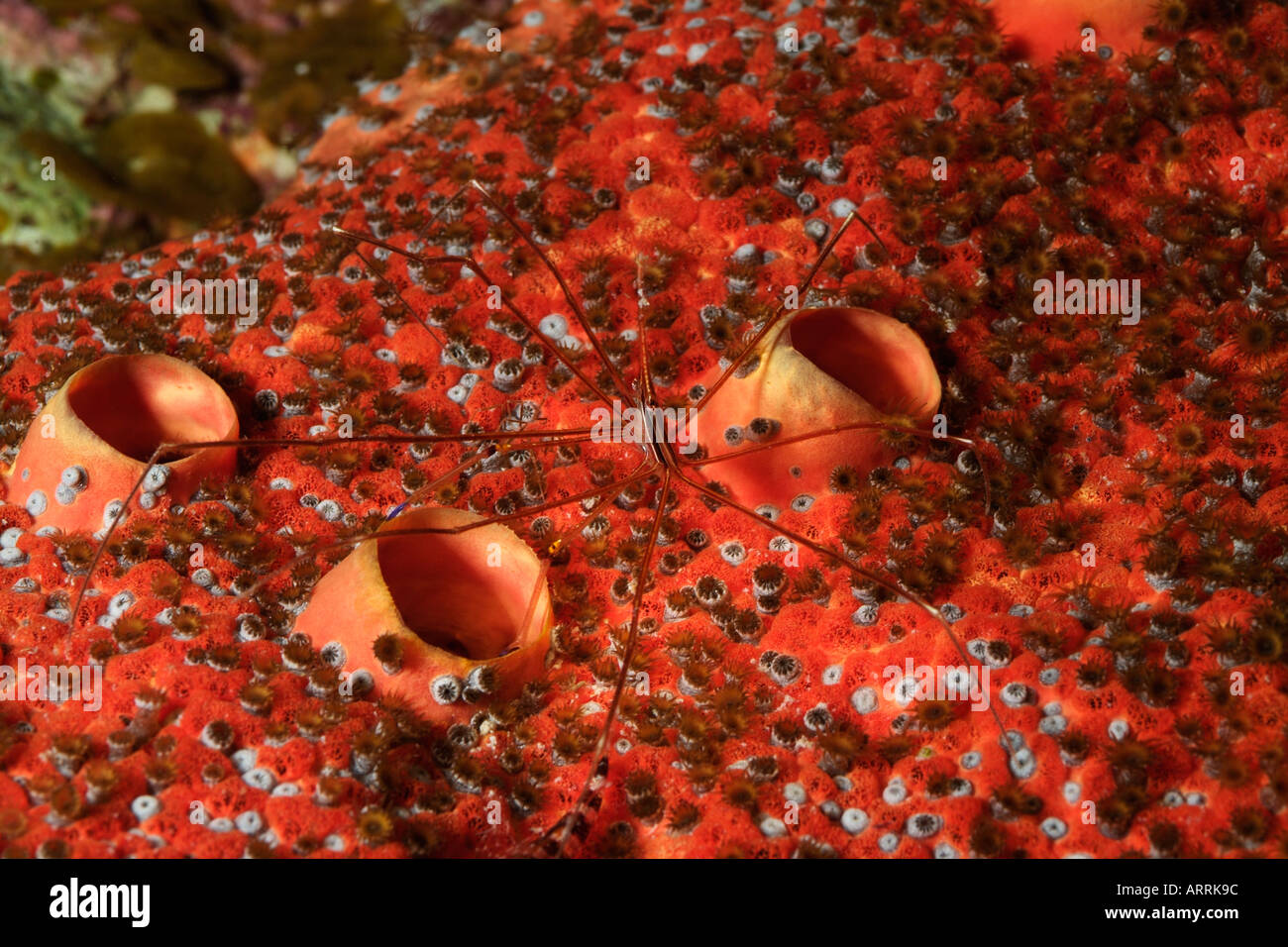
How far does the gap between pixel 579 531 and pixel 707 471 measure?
Answer: 0.44 metres

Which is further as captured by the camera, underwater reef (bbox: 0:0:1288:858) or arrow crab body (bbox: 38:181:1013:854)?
arrow crab body (bbox: 38:181:1013:854)

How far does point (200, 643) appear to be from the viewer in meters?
2.52

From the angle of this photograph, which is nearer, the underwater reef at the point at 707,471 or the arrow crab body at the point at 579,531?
the underwater reef at the point at 707,471

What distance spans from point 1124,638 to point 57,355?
3301 mm

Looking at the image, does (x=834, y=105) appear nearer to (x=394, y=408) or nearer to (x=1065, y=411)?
(x=1065, y=411)

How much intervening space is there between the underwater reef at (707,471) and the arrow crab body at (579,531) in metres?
0.01

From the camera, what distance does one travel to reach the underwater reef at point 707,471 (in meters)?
2.35

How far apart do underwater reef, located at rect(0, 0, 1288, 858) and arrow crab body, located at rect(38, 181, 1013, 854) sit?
0.01m

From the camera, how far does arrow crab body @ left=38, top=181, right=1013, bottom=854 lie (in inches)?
97.8

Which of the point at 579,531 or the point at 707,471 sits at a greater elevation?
the point at 707,471

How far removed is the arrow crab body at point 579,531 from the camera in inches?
97.8

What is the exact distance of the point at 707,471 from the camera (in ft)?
9.76

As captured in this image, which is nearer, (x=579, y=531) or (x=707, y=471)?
(x=579, y=531)
